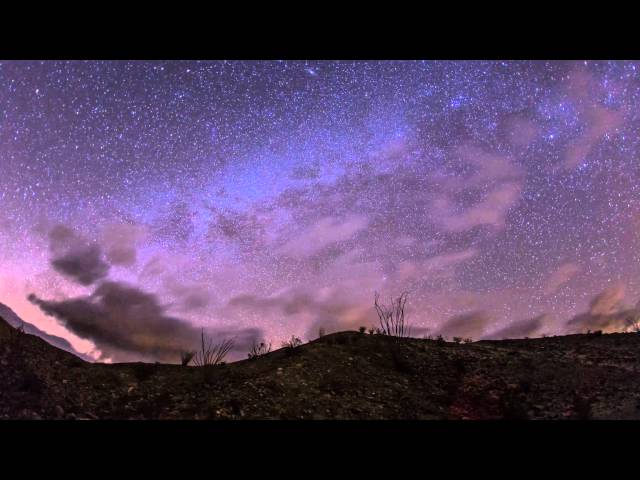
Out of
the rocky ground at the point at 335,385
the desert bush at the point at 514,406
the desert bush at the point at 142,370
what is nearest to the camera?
the rocky ground at the point at 335,385

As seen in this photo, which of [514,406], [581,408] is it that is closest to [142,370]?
[514,406]

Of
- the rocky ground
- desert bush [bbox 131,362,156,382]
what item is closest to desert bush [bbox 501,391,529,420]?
the rocky ground

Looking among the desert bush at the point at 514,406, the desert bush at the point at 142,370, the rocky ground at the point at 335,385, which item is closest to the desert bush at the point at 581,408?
the rocky ground at the point at 335,385

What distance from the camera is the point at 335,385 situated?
10234 millimetres

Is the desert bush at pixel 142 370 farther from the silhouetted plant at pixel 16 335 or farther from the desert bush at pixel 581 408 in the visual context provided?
the desert bush at pixel 581 408

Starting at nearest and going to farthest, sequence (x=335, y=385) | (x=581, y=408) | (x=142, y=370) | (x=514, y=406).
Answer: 1. (x=581, y=408)
2. (x=514, y=406)
3. (x=335, y=385)
4. (x=142, y=370)

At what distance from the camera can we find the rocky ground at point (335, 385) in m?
8.60

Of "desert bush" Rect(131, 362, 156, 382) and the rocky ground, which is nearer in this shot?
the rocky ground

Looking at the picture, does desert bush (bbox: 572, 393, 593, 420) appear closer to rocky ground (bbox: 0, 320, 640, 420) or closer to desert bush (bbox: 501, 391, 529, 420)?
rocky ground (bbox: 0, 320, 640, 420)

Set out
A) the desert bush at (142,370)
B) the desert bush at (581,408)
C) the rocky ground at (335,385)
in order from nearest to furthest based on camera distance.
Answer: the desert bush at (581,408) < the rocky ground at (335,385) < the desert bush at (142,370)

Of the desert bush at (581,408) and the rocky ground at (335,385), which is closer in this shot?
the desert bush at (581,408)

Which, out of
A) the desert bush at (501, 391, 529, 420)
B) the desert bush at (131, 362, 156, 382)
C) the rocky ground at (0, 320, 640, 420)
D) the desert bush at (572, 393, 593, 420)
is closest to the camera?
the desert bush at (572, 393, 593, 420)

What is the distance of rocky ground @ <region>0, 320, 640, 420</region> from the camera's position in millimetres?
8602

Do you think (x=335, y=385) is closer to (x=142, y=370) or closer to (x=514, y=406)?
(x=514, y=406)
